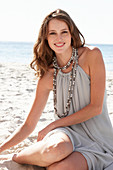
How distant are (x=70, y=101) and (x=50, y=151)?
1.81 feet

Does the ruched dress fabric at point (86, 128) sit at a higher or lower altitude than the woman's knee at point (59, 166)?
higher

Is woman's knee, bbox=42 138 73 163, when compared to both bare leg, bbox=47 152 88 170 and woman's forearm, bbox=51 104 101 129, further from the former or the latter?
woman's forearm, bbox=51 104 101 129

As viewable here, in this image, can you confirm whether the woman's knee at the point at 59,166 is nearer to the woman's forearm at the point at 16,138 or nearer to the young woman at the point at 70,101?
the young woman at the point at 70,101

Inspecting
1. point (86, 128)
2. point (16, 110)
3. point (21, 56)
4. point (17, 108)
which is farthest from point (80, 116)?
point (21, 56)

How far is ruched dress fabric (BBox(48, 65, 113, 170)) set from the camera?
2.19 m

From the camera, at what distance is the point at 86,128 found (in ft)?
7.77

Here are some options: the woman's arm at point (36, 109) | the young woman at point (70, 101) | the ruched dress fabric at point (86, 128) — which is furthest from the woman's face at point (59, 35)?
the woman's arm at point (36, 109)

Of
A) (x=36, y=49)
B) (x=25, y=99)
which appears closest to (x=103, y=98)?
(x=36, y=49)

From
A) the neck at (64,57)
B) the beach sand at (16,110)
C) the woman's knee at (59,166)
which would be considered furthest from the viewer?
the beach sand at (16,110)

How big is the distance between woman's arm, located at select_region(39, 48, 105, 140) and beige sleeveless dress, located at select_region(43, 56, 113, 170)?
0.07m

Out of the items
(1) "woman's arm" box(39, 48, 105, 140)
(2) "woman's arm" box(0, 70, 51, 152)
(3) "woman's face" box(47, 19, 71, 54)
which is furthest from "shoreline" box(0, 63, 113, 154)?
(1) "woman's arm" box(39, 48, 105, 140)

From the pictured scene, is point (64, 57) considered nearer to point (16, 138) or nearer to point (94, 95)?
point (94, 95)

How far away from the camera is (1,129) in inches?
131

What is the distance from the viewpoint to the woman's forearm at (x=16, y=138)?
2.49m
